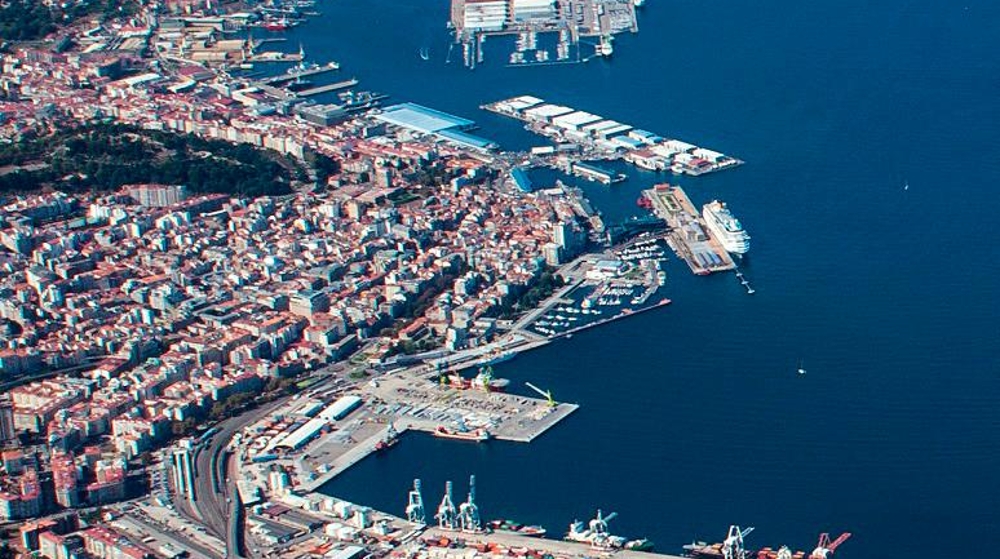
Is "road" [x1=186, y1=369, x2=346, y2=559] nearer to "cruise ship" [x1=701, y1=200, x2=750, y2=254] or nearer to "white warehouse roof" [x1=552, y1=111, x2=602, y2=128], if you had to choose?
"cruise ship" [x1=701, y1=200, x2=750, y2=254]

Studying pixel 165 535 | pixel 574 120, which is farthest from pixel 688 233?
pixel 165 535

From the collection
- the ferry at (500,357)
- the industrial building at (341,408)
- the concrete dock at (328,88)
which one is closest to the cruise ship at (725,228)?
the ferry at (500,357)

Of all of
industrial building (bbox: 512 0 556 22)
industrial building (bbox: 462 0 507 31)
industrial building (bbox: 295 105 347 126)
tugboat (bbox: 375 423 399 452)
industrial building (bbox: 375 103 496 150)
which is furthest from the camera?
industrial building (bbox: 512 0 556 22)

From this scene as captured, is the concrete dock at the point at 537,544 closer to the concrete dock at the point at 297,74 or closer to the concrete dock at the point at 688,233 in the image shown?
the concrete dock at the point at 688,233

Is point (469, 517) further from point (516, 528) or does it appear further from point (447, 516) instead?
point (516, 528)

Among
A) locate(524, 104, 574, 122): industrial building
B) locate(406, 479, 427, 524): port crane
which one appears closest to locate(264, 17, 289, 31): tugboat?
locate(524, 104, 574, 122): industrial building
